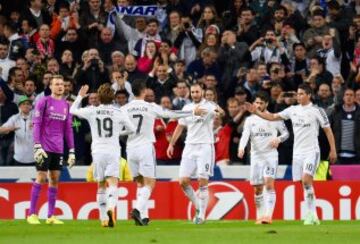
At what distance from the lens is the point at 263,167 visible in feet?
76.7

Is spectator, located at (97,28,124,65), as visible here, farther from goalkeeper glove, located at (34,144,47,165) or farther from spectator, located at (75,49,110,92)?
goalkeeper glove, located at (34,144,47,165)

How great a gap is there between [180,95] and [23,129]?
3.33 meters

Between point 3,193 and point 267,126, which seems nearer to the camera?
point 267,126

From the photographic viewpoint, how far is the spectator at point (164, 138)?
89.9 ft

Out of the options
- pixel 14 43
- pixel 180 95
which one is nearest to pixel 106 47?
pixel 14 43

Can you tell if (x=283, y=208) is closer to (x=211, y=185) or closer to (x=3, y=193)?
(x=211, y=185)

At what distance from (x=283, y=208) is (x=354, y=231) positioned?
6.00m

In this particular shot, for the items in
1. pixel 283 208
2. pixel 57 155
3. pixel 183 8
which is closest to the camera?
pixel 57 155

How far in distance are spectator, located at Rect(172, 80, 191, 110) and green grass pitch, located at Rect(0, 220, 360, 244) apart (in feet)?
15.7

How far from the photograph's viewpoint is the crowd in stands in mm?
27516

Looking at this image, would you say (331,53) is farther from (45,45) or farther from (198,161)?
(198,161)

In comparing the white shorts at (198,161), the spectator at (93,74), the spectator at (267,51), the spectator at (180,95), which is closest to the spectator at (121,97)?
the spectator at (180,95)

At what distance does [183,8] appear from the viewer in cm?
3136

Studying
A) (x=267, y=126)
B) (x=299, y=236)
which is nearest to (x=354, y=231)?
(x=299, y=236)
